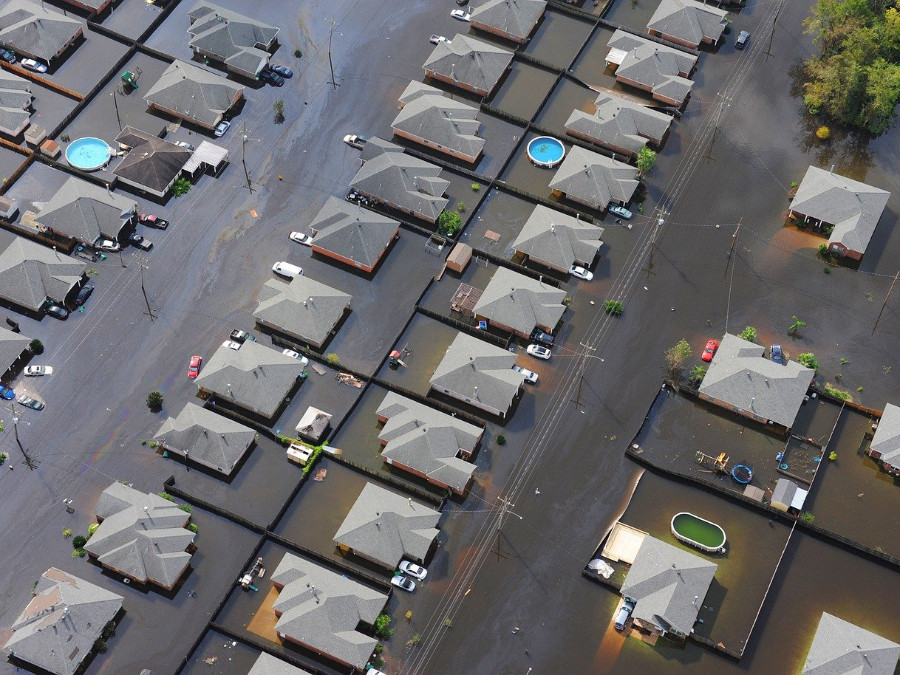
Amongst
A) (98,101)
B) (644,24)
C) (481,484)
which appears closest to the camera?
(481,484)

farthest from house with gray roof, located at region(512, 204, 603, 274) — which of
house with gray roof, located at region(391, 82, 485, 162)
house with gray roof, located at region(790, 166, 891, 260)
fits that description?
house with gray roof, located at region(790, 166, 891, 260)

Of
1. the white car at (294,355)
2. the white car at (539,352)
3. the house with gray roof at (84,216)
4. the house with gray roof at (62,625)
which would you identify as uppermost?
the white car at (539,352)

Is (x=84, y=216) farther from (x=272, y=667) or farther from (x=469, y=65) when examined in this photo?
(x=272, y=667)

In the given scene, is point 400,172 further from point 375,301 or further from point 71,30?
point 71,30

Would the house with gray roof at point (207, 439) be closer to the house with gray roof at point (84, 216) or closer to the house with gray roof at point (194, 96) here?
the house with gray roof at point (84, 216)

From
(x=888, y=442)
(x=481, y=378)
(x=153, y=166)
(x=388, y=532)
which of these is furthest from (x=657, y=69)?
(x=388, y=532)

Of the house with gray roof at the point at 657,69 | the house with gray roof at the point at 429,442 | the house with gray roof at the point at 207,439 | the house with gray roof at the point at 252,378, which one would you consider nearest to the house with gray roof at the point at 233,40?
the house with gray roof at the point at 657,69

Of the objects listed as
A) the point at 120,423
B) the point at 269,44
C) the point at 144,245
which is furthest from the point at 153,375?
the point at 269,44
